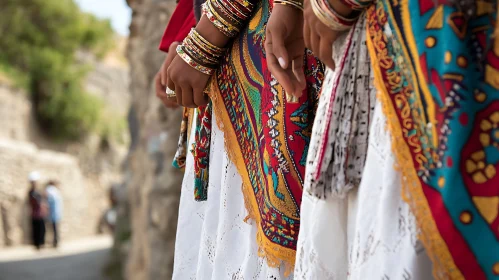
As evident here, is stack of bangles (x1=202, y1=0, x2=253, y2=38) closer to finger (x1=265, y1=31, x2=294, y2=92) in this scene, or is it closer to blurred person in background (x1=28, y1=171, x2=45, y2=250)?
finger (x1=265, y1=31, x2=294, y2=92)

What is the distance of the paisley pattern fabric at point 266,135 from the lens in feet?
4.35

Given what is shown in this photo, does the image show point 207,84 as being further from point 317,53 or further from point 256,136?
point 317,53

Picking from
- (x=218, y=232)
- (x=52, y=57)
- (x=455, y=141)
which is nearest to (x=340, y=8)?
(x=455, y=141)

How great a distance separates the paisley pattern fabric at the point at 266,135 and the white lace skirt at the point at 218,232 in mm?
49

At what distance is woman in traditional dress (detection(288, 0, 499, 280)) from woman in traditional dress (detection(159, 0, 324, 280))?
238 millimetres

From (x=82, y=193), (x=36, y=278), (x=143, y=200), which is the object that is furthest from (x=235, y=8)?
(x=82, y=193)

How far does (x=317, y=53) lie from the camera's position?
3.70 feet

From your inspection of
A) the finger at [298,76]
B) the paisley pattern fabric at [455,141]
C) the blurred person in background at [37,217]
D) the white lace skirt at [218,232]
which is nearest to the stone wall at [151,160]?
the white lace skirt at [218,232]

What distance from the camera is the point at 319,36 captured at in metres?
1.10

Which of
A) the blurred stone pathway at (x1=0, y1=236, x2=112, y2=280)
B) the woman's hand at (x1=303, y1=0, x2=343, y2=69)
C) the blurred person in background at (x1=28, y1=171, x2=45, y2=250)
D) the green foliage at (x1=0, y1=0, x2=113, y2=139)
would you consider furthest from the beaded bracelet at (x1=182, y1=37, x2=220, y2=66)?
the green foliage at (x1=0, y1=0, x2=113, y2=139)

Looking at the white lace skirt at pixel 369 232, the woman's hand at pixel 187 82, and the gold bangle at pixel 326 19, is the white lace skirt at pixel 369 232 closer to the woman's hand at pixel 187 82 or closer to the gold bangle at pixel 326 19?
the gold bangle at pixel 326 19

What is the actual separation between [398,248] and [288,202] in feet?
1.40

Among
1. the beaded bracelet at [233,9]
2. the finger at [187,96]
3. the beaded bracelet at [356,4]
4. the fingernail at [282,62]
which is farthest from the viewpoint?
the finger at [187,96]

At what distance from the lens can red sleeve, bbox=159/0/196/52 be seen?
1.89 metres
